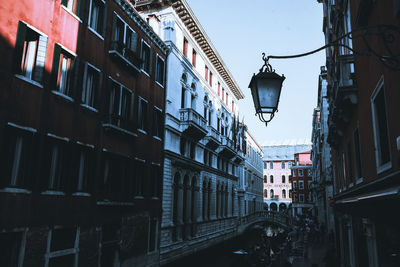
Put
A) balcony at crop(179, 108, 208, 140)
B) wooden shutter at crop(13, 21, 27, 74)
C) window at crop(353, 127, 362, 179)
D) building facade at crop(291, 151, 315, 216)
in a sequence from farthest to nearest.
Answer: building facade at crop(291, 151, 315, 216) → balcony at crop(179, 108, 208, 140) → wooden shutter at crop(13, 21, 27, 74) → window at crop(353, 127, 362, 179)

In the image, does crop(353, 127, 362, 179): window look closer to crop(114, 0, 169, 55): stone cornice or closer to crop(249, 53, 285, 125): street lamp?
crop(249, 53, 285, 125): street lamp

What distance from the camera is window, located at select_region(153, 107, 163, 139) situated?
20594mm

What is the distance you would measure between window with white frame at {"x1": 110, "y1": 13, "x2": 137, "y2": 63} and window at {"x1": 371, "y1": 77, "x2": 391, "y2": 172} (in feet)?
39.4

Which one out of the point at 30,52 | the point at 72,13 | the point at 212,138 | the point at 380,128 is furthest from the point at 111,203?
the point at 212,138

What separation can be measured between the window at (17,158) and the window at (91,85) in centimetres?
341

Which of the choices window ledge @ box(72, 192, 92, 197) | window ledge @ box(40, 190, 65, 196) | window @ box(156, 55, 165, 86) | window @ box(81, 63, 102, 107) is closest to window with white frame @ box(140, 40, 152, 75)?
window @ box(156, 55, 165, 86)

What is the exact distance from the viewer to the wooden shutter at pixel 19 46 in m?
10.4

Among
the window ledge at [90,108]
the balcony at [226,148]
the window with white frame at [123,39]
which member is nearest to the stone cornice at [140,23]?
the window with white frame at [123,39]

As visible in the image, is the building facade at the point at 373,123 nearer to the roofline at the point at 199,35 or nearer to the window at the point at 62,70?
the window at the point at 62,70

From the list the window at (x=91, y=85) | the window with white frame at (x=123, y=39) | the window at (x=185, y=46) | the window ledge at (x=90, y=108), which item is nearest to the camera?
the window ledge at (x=90, y=108)

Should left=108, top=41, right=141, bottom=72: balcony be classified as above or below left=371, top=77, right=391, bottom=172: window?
above

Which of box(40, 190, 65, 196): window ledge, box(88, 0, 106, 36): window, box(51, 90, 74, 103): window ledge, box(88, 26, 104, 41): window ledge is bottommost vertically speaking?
box(40, 190, 65, 196): window ledge

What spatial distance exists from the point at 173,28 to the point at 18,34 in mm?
14618

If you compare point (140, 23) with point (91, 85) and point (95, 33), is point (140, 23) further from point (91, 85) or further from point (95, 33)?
point (91, 85)
